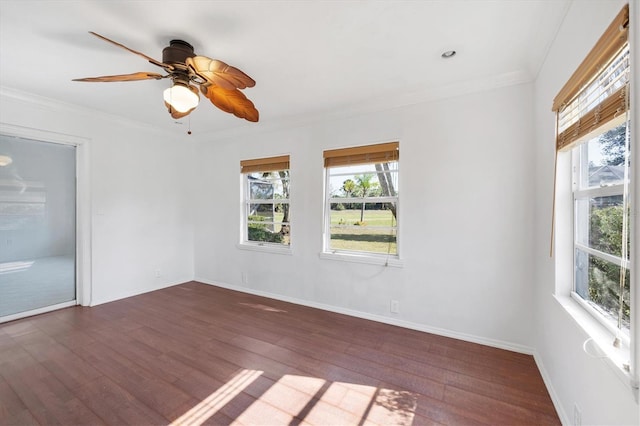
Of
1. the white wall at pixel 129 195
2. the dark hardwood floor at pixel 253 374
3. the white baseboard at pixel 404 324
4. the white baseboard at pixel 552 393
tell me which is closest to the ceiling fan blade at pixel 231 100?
the dark hardwood floor at pixel 253 374

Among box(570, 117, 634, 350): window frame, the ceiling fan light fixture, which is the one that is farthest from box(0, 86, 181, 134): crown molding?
box(570, 117, 634, 350): window frame

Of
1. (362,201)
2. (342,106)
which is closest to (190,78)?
(342,106)

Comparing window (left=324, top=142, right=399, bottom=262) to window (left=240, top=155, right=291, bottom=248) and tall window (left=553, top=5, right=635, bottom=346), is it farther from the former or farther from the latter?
tall window (left=553, top=5, right=635, bottom=346)

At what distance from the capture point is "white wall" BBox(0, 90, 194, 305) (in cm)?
345

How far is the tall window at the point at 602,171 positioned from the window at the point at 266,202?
9.95 feet

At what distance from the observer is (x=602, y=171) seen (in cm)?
147

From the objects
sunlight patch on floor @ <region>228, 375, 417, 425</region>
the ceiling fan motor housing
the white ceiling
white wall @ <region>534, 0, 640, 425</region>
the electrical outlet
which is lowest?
sunlight patch on floor @ <region>228, 375, 417, 425</region>

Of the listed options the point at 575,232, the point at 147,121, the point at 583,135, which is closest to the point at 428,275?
the point at 575,232

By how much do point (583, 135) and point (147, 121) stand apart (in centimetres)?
481

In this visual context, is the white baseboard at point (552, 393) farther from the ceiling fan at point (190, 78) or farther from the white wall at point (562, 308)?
the ceiling fan at point (190, 78)

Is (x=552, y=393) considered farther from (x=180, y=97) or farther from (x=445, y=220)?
(x=180, y=97)

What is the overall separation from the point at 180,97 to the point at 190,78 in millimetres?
240

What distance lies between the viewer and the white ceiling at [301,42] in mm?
1730

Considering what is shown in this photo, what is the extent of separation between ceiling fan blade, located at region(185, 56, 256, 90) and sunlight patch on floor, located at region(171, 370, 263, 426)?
2.18 metres
